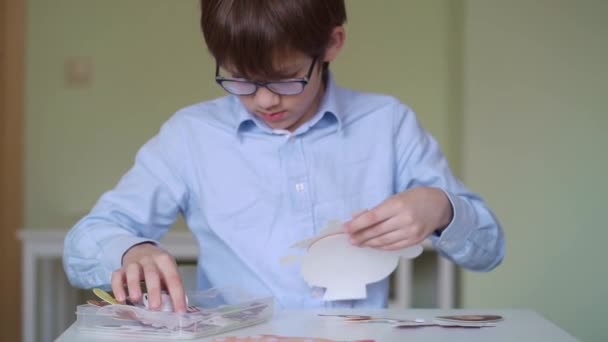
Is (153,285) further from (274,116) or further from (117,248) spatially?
(274,116)

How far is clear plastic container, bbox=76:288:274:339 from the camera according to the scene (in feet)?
3.60

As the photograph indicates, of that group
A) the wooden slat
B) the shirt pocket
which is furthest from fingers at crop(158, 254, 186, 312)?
the wooden slat

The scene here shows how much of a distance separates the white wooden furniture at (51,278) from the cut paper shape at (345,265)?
1427mm

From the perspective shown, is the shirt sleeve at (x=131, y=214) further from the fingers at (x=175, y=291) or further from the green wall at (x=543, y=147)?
the green wall at (x=543, y=147)

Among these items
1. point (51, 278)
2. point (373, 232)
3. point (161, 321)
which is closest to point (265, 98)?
point (373, 232)

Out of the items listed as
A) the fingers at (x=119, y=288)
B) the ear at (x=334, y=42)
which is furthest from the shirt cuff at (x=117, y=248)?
the ear at (x=334, y=42)

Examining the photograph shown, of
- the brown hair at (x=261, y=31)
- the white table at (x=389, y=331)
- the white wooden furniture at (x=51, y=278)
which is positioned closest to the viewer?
the white table at (x=389, y=331)

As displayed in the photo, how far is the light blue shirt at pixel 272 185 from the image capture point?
146 centimetres

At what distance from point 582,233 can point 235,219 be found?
5.12 feet

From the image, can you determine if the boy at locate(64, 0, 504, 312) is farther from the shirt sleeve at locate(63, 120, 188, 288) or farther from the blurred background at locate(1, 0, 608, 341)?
the blurred background at locate(1, 0, 608, 341)

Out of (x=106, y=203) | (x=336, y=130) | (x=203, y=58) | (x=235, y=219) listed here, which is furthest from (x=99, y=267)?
(x=203, y=58)

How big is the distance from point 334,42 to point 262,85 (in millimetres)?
166

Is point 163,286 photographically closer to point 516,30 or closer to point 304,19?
point 304,19

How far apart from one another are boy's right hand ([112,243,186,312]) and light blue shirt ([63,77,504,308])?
0.78ft
